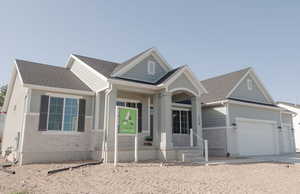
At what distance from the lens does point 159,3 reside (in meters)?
13.3

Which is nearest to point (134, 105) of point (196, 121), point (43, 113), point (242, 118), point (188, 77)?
point (188, 77)

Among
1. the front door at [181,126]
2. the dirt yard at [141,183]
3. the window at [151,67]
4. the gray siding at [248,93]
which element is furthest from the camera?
the gray siding at [248,93]

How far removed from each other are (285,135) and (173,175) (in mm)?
18729

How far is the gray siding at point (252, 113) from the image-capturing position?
1759 cm

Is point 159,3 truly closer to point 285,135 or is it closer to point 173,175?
point 173,175

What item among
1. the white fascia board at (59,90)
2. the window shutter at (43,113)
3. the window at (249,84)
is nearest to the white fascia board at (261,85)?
the window at (249,84)

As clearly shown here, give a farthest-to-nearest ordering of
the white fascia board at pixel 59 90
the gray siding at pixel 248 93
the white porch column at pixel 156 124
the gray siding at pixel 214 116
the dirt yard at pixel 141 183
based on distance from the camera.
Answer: the gray siding at pixel 248 93, the gray siding at pixel 214 116, the white porch column at pixel 156 124, the white fascia board at pixel 59 90, the dirt yard at pixel 141 183

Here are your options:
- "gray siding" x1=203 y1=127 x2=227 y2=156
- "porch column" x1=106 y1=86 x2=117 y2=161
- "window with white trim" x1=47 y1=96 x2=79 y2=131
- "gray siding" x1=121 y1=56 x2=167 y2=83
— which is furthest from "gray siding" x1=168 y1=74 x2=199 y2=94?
"window with white trim" x1=47 y1=96 x2=79 y2=131

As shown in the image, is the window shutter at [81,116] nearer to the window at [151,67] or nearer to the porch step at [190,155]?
the window at [151,67]

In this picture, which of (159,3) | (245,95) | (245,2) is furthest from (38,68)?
(245,95)

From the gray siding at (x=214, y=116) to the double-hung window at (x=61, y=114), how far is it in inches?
403

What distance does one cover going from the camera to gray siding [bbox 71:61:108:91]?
44.3 feet

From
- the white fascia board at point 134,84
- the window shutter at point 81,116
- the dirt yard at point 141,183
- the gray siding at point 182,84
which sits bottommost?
the dirt yard at point 141,183

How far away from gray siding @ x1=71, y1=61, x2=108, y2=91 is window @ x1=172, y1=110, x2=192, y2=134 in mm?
6364
